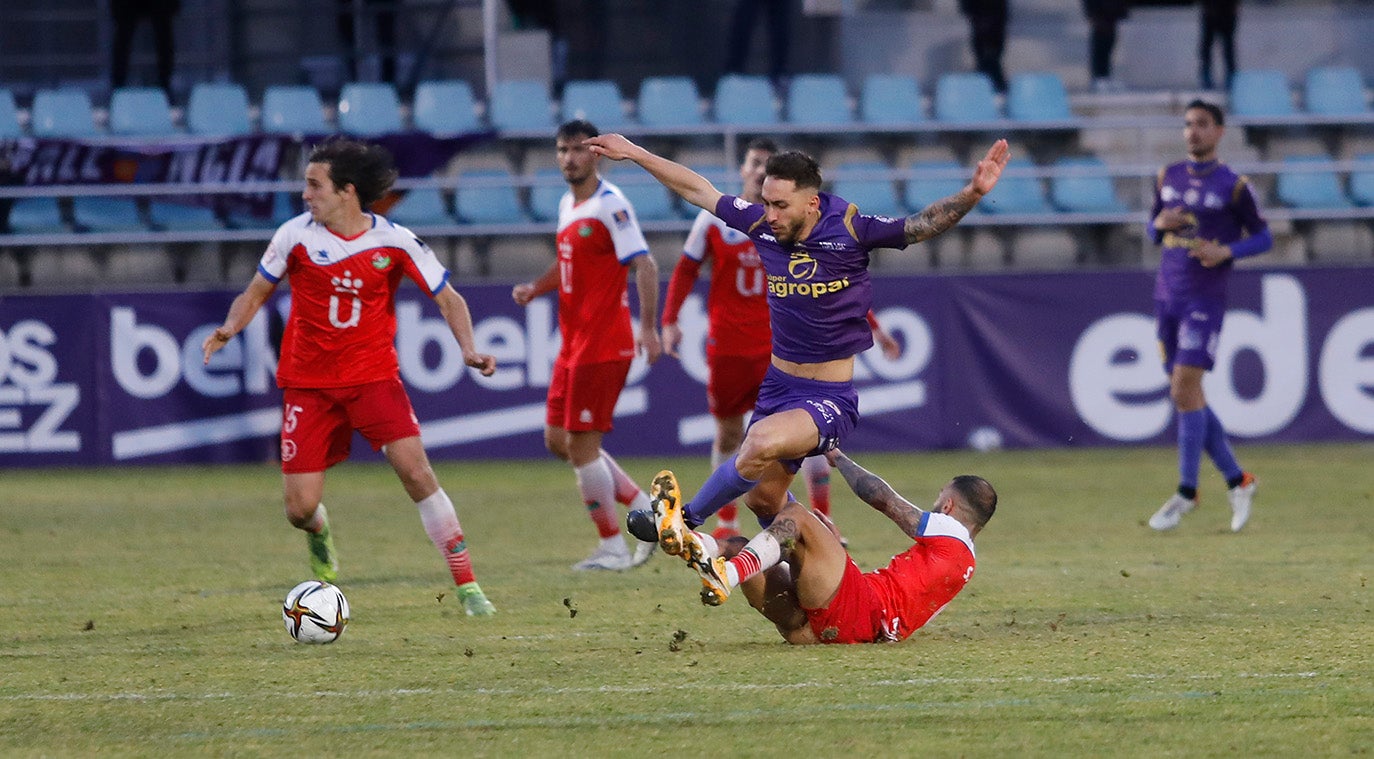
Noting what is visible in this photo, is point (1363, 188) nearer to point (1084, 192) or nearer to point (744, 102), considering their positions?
point (1084, 192)

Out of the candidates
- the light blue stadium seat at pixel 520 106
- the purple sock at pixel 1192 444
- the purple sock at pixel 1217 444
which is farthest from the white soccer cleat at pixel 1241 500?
the light blue stadium seat at pixel 520 106

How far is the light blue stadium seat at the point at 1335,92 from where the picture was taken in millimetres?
18422

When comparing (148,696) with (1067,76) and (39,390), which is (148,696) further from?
(1067,76)

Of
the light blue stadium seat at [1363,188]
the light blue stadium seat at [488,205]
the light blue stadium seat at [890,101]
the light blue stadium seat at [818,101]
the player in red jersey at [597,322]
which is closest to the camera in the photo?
the player in red jersey at [597,322]

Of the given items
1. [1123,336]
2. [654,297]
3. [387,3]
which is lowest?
[1123,336]

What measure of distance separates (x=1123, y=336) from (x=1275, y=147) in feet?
Result: 12.8

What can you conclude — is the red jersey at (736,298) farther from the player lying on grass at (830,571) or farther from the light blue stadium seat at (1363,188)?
the light blue stadium seat at (1363,188)

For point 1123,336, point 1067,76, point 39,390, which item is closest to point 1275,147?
point 1067,76

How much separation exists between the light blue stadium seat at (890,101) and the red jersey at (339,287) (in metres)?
10.7

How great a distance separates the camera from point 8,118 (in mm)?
17234

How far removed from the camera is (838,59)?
63.8 ft

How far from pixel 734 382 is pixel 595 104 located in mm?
7928

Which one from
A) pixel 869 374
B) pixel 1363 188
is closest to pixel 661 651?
pixel 869 374

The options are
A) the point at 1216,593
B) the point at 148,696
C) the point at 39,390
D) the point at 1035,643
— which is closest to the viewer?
the point at 148,696
